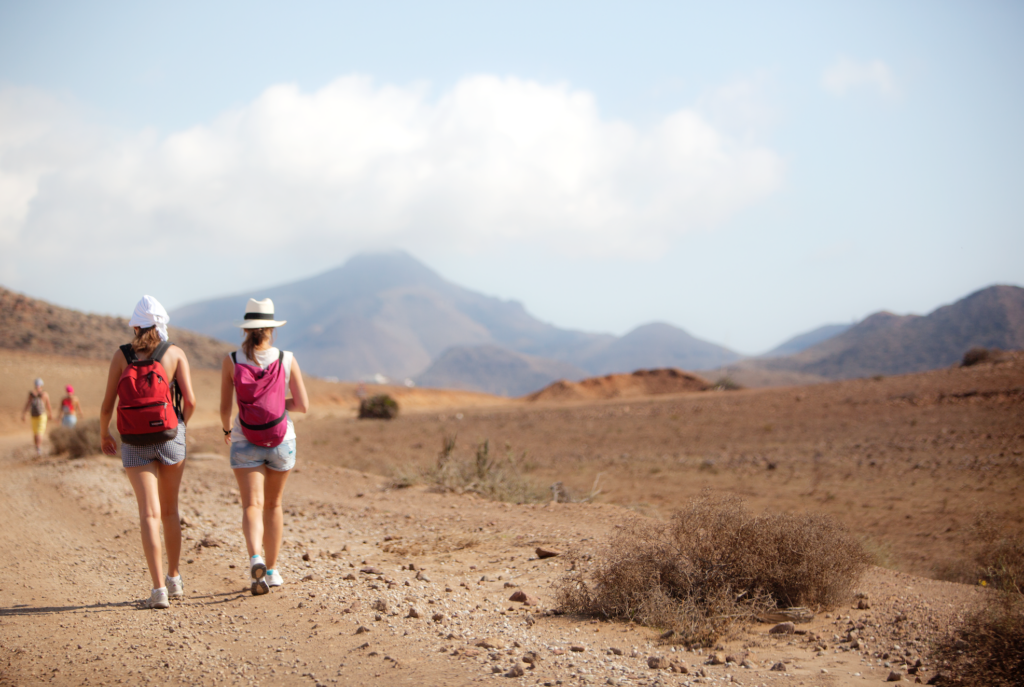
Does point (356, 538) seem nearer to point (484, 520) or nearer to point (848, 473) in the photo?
point (484, 520)

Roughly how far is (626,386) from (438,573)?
46533mm

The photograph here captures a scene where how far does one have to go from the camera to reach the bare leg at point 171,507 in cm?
496

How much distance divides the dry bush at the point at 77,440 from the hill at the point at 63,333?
36.0m

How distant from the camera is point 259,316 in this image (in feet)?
16.9

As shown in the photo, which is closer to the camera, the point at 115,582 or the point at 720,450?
the point at 115,582

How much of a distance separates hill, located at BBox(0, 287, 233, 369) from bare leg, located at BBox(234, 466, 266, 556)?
49535 mm

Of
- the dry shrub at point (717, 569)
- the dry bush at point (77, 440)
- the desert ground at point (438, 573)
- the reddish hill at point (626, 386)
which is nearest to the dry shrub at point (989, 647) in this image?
the desert ground at point (438, 573)

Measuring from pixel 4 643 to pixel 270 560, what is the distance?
1661mm

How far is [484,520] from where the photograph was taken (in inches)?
328

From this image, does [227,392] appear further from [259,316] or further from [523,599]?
[523,599]

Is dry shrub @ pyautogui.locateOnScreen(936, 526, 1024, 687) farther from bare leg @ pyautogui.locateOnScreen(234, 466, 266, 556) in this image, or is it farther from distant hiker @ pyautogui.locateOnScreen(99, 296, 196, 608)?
distant hiker @ pyautogui.locateOnScreen(99, 296, 196, 608)

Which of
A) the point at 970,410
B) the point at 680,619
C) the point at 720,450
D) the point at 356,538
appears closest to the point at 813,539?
the point at 680,619

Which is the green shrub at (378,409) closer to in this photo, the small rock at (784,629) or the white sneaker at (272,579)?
the white sneaker at (272,579)

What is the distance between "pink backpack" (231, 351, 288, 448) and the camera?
4.92 metres
